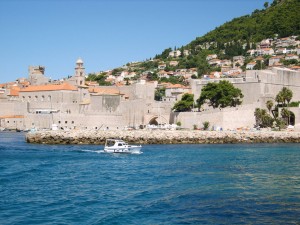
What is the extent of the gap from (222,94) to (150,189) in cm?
3174

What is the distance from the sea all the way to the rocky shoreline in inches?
403

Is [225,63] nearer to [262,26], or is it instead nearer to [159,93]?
[262,26]

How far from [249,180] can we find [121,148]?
1297 cm

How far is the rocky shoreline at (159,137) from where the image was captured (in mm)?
37781

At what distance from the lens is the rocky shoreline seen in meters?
37.8

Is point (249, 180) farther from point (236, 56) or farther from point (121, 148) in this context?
point (236, 56)

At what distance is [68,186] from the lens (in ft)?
57.4

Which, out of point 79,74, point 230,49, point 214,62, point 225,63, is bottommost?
point 79,74

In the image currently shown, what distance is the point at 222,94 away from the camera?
47.5 meters

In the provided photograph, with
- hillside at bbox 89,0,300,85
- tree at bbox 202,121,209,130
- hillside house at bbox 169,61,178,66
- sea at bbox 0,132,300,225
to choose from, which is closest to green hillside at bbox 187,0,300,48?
hillside at bbox 89,0,300,85

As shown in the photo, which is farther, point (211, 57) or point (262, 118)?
point (211, 57)

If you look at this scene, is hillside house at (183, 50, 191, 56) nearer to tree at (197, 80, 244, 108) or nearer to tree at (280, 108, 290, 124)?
tree at (197, 80, 244, 108)

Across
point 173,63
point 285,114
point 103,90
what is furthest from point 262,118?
point 173,63

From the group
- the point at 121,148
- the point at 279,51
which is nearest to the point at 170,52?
the point at 279,51
